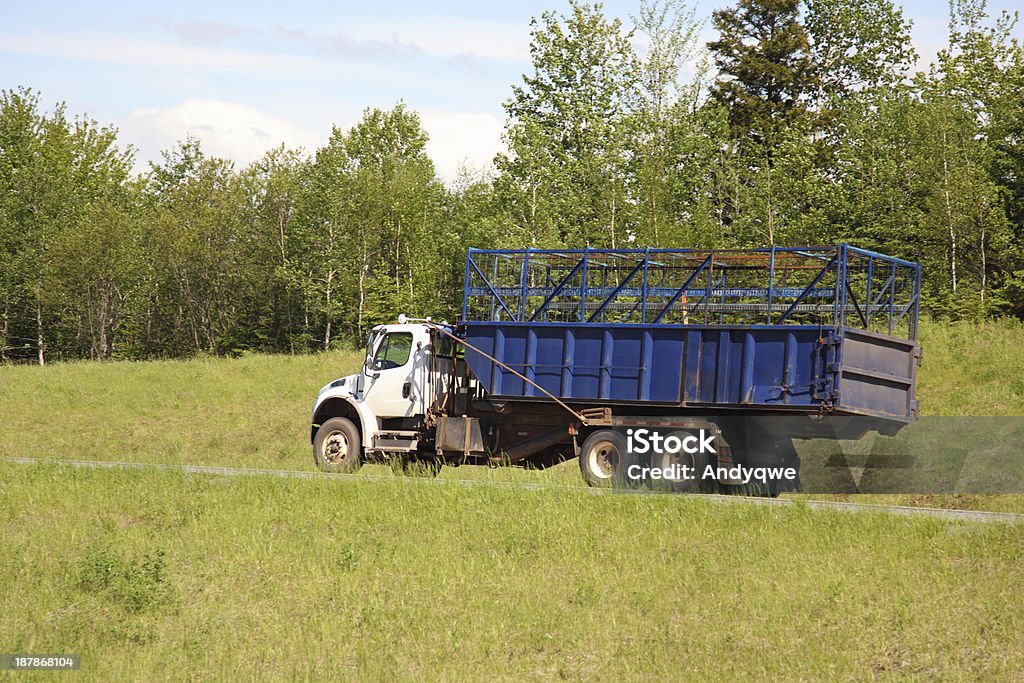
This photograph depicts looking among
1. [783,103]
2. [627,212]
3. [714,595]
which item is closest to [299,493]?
[714,595]

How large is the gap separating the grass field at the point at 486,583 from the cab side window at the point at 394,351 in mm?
2643

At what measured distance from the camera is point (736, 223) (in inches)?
1629

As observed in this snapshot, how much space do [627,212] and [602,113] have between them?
9.13m

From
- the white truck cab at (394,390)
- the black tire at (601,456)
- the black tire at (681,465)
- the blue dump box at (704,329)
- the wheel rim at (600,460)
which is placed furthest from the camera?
the white truck cab at (394,390)

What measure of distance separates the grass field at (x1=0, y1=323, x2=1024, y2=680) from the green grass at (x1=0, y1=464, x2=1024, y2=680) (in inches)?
1.2

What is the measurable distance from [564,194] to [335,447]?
2242cm

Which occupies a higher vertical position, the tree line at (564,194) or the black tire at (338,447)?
the tree line at (564,194)

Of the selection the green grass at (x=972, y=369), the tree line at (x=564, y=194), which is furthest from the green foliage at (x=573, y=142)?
the green grass at (x=972, y=369)

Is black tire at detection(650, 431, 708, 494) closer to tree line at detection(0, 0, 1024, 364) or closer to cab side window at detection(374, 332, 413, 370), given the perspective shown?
cab side window at detection(374, 332, 413, 370)

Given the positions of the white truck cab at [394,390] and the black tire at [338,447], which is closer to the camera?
the white truck cab at [394,390]

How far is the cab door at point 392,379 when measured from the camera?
62.9 feet

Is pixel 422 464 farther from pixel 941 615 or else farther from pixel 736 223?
pixel 736 223

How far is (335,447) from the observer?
1970 centimetres

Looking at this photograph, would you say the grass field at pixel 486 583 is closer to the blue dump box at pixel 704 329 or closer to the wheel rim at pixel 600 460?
the wheel rim at pixel 600 460
